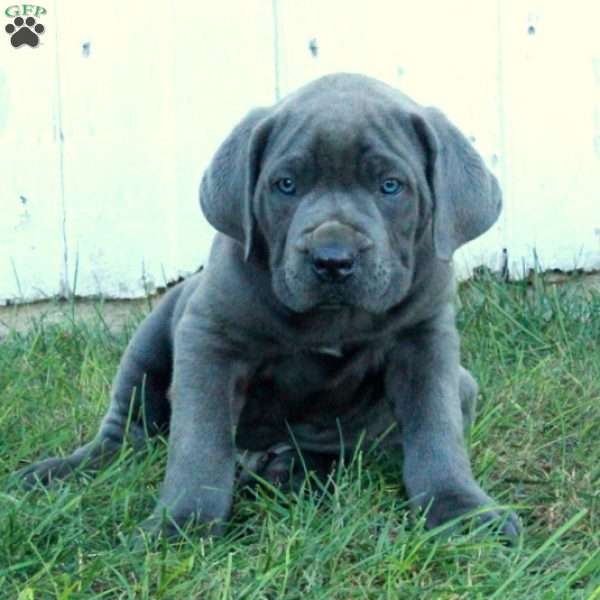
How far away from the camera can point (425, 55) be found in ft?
18.1

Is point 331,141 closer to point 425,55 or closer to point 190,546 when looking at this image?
point 190,546

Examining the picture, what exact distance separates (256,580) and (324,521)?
1.33 ft

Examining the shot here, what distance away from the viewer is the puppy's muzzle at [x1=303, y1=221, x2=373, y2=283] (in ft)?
11.4

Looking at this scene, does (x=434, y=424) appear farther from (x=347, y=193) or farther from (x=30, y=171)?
(x=30, y=171)

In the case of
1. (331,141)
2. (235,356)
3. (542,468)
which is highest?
(331,141)

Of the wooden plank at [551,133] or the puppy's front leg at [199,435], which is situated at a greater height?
the wooden plank at [551,133]

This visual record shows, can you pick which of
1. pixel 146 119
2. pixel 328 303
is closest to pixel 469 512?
pixel 328 303

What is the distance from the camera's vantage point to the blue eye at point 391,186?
362 centimetres

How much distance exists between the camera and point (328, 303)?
3.57 metres

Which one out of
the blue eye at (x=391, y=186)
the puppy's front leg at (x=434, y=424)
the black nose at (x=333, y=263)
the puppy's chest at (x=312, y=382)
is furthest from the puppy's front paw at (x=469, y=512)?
the blue eye at (x=391, y=186)

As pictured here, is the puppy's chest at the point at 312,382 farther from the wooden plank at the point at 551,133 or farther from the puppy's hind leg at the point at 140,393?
the wooden plank at the point at 551,133

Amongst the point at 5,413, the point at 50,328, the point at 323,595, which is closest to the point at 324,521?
the point at 323,595

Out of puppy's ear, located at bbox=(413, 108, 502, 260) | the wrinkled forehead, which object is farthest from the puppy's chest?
the wrinkled forehead

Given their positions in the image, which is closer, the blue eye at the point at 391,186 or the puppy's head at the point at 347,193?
the puppy's head at the point at 347,193
